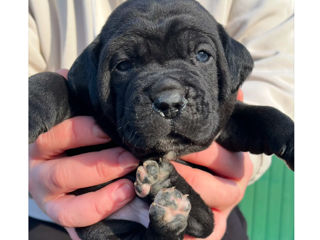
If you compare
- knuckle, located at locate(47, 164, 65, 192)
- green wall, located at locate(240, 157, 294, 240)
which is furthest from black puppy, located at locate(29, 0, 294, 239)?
green wall, located at locate(240, 157, 294, 240)

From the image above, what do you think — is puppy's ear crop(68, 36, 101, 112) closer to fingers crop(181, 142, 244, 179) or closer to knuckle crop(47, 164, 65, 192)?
knuckle crop(47, 164, 65, 192)

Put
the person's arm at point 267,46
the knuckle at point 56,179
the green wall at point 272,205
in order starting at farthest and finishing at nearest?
1. the green wall at point 272,205
2. the person's arm at point 267,46
3. the knuckle at point 56,179

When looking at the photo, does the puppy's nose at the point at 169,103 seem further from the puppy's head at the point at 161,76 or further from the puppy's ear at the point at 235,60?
the puppy's ear at the point at 235,60

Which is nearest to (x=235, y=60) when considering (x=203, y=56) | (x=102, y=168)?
(x=203, y=56)

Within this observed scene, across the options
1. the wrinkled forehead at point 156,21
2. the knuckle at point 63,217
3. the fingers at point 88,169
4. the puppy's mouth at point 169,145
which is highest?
the wrinkled forehead at point 156,21

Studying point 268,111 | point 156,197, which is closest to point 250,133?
point 268,111

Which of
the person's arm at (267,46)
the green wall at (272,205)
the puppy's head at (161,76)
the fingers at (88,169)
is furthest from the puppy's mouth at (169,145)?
the green wall at (272,205)
